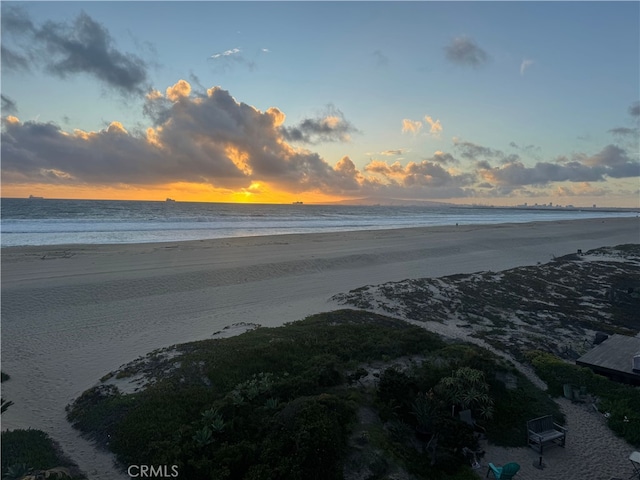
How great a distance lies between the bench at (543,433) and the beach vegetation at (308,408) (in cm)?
47

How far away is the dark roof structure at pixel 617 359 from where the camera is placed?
1312 centimetres

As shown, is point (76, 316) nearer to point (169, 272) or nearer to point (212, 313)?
point (212, 313)

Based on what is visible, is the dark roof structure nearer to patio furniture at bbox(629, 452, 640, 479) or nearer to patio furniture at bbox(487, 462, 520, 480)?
patio furniture at bbox(629, 452, 640, 479)

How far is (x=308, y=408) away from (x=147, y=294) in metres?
18.2

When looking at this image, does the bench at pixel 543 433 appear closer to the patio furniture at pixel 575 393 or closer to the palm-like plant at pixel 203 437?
the patio furniture at pixel 575 393

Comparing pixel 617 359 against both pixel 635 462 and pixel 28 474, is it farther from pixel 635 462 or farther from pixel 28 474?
pixel 28 474

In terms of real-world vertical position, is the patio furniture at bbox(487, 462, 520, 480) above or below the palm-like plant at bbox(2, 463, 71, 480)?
below

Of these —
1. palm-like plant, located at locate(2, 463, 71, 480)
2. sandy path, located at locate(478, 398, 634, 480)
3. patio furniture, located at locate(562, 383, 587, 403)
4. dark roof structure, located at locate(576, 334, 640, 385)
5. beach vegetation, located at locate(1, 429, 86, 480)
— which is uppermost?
palm-like plant, located at locate(2, 463, 71, 480)

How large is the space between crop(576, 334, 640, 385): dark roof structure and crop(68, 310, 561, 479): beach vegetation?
10.1ft

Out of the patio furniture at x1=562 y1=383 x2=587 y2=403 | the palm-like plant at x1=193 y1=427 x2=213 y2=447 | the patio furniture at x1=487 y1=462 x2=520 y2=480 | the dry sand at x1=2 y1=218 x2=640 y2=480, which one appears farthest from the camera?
the dry sand at x1=2 y1=218 x2=640 y2=480

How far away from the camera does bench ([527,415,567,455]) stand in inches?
392

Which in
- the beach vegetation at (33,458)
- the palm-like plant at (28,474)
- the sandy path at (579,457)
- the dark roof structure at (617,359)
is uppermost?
the palm-like plant at (28,474)

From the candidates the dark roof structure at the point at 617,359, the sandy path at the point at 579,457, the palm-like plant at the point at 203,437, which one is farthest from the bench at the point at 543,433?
the palm-like plant at the point at 203,437

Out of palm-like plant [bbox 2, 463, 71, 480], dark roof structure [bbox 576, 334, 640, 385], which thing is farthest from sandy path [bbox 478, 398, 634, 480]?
palm-like plant [bbox 2, 463, 71, 480]
